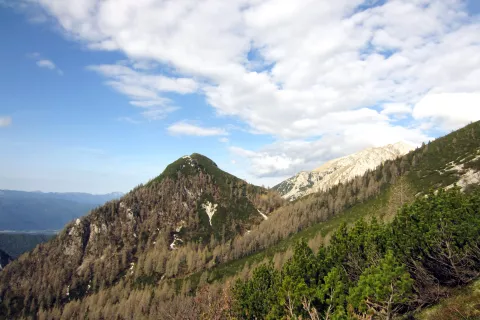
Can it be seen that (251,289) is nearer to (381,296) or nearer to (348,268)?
(348,268)

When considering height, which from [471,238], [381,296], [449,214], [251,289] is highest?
[449,214]

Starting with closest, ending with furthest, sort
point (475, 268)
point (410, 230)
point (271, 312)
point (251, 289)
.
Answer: point (475, 268)
point (410, 230)
point (271, 312)
point (251, 289)

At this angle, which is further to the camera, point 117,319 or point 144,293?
point 144,293

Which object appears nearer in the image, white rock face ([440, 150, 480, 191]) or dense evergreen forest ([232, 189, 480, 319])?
dense evergreen forest ([232, 189, 480, 319])

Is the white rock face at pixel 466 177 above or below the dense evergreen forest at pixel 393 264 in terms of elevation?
above

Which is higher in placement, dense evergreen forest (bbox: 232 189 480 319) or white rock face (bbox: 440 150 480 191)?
white rock face (bbox: 440 150 480 191)

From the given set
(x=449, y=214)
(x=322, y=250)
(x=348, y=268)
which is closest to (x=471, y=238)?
(x=449, y=214)

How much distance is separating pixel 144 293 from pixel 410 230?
645ft

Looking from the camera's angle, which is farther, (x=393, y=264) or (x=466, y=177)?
(x=466, y=177)

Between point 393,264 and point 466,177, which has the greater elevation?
point 466,177

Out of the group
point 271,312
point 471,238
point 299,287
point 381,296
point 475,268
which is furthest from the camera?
point 271,312

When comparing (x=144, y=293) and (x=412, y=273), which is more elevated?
(x=412, y=273)

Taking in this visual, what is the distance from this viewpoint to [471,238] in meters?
33.2

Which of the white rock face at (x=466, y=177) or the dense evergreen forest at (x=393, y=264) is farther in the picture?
the white rock face at (x=466, y=177)
